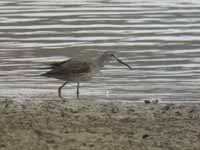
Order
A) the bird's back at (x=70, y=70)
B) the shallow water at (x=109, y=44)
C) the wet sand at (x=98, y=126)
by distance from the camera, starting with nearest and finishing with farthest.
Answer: the wet sand at (x=98, y=126) → the bird's back at (x=70, y=70) → the shallow water at (x=109, y=44)

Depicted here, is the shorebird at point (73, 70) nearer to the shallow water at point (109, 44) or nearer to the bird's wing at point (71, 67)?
the bird's wing at point (71, 67)

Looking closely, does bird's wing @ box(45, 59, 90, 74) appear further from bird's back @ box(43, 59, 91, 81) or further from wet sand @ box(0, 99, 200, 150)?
wet sand @ box(0, 99, 200, 150)

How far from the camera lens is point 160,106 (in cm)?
988

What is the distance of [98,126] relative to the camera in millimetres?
8328

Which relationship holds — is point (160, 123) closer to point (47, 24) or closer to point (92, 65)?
point (92, 65)

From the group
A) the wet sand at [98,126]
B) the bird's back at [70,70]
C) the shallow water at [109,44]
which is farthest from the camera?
the shallow water at [109,44]

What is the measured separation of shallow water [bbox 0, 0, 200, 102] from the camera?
474 inches

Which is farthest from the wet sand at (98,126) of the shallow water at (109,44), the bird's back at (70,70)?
the shallow water at (109,44)

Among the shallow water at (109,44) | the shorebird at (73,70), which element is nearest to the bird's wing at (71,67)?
the shorebird at (73,70)

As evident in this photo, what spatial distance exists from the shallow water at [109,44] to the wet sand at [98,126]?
61.5 inches

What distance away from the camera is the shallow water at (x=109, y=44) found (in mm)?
12031

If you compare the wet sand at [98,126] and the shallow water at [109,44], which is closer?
the wet sand at [98,126]

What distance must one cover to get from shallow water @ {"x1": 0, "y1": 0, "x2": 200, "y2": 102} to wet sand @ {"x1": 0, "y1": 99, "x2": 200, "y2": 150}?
1.56 metres

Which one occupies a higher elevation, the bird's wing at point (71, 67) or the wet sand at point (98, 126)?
the bird's wing at point (71, 67)
